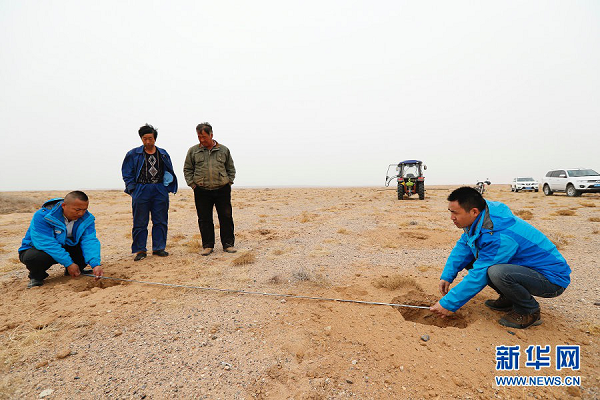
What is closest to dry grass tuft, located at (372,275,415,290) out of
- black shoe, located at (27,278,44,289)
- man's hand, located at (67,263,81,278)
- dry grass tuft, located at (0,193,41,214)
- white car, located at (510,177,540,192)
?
man's hand, located at (67,263,81,278)

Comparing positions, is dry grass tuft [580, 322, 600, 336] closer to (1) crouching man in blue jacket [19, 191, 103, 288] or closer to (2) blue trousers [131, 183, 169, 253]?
(1) crouching man in blue jacket [19, 191, 103, 288]

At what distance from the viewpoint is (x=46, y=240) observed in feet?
11.6

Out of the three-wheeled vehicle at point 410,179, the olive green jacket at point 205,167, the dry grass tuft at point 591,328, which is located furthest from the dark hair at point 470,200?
the three-wheeled vehicle at point 410,179

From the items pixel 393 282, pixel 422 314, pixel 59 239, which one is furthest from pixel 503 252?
pixel 59 239

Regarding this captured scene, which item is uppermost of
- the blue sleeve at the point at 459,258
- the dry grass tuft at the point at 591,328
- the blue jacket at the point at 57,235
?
the blue jacket at the point at 57,235

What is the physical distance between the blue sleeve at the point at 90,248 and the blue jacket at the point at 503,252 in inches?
159

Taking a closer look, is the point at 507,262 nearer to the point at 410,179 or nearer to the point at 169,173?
the point at 169,173

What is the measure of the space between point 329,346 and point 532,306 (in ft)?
5.79

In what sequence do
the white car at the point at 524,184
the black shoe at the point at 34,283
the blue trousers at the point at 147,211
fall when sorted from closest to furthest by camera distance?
the black shoe at the point at 34,283 → the blue trousers at the point at 147,211 → the white car at the point at 524,184

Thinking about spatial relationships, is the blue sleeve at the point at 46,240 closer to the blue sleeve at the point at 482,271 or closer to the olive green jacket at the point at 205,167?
the olive green jacket at the point at 205,167

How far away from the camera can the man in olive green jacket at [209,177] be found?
4867 mm

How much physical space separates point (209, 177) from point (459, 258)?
386cm

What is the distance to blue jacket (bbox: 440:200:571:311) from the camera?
2.34 m

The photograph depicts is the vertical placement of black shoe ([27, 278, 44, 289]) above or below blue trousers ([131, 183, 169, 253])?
below
